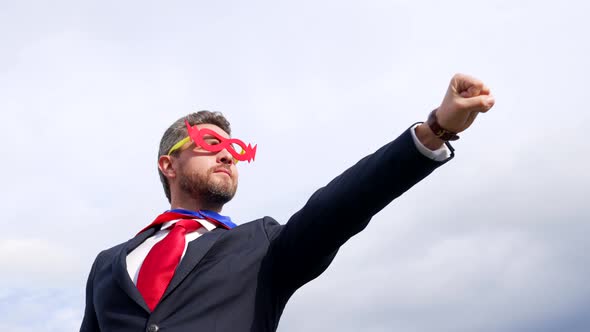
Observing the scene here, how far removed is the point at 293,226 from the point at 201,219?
125 cm

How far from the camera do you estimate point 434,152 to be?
11.8ft

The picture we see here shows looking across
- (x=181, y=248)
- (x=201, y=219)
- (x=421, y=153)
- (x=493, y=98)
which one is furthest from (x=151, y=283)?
(x=493, y=98)

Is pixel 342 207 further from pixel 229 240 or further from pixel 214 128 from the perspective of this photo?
pixel 214 128

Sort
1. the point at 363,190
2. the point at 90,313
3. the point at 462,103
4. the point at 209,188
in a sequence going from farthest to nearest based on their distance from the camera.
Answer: the point at 209,188 < the point at 90,313 < the point at 363,190 < the point at 462,103

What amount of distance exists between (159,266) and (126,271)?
0.96 ft

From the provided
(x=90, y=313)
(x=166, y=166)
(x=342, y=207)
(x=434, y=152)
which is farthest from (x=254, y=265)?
(x=166, y=166)

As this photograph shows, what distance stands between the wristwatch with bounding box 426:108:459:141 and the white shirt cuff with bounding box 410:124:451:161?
0.22 ft

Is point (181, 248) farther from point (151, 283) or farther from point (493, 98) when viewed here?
point (493, 98)

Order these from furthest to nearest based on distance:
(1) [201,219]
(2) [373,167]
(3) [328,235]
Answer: (1) [201,219], (3) [328,235], (2) [373,167]

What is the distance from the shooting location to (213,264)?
4.83m

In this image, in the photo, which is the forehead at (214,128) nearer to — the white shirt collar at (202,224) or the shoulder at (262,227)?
the white shirt collar at (202,224)

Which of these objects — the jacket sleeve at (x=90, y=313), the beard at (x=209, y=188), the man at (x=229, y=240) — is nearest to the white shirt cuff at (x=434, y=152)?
the man at (x=229, y=240)

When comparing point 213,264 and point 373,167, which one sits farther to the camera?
point 213,264

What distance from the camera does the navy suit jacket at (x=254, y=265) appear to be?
12.6 ft
